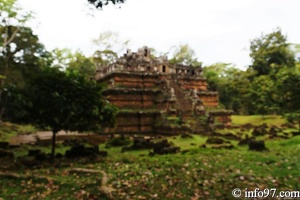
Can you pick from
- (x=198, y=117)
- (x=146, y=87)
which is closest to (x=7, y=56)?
(x=146, y=87)

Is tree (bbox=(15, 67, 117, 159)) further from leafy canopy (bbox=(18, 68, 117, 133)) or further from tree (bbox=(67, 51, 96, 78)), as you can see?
tree (bbox=(67, 51, 96, 78))

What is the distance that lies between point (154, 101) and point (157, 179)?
838 inches

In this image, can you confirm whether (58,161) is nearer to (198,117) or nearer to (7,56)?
(198,117)

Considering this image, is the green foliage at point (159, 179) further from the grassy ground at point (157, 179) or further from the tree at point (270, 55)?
the tree at point (270, 55)

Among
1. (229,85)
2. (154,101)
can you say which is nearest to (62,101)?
(154,101)

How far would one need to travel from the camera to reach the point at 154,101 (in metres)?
30.0

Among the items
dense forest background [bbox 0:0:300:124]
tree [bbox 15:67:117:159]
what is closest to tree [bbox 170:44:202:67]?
dense forest background [bbox 0:0:300:124]

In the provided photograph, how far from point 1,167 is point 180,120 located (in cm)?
1753

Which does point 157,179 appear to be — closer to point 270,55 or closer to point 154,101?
point 154,101

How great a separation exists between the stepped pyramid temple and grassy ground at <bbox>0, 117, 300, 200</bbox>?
554 inches

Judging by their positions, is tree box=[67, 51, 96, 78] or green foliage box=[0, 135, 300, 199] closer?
green foliage box=[0, 135, 300, 199]

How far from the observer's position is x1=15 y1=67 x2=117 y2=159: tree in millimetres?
12281

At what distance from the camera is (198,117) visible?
28672 mm

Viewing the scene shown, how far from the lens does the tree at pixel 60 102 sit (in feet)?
40.3
